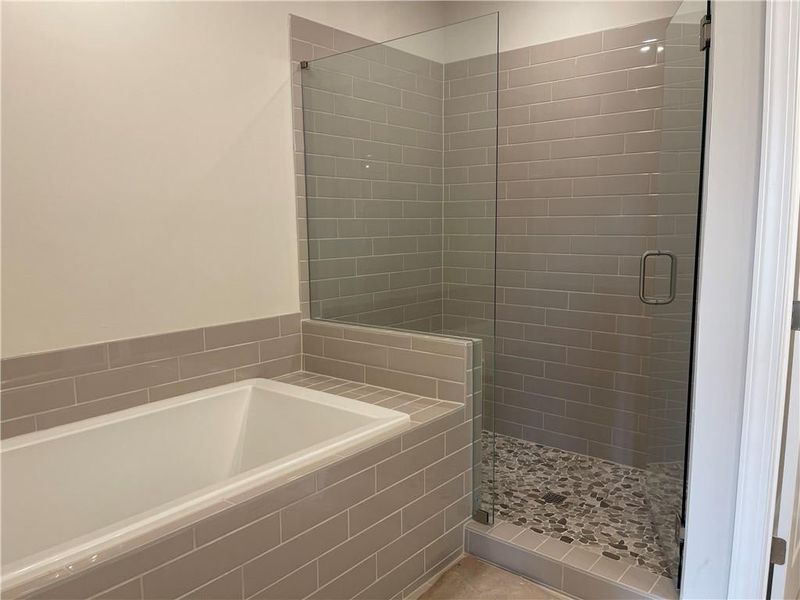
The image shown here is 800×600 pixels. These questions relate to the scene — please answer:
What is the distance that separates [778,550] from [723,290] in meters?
0.86

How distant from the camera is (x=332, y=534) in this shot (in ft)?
5.82

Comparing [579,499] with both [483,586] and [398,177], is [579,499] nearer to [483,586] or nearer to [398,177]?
[483,586]

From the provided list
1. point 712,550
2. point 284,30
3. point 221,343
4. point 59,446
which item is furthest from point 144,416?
point 712,550

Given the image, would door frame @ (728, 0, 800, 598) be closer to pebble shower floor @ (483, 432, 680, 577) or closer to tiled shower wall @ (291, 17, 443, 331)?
pebble shower floor @ (483, 432, 680, 577)

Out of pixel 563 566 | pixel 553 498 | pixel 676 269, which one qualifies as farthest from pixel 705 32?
pixel 553 498

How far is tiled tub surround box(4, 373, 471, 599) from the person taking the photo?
4.43 ft

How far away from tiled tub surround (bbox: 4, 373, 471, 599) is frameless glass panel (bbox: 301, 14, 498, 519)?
596mm

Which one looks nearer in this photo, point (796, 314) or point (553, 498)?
point (796, 314)

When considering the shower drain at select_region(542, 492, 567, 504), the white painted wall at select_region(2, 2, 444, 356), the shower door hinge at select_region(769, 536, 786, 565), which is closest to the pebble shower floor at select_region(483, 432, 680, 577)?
the shower drain at select_region(542, 492, 567, 504)

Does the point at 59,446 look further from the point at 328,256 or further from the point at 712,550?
the point at 712,550

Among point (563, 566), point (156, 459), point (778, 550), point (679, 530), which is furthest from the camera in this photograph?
point (156, 459)

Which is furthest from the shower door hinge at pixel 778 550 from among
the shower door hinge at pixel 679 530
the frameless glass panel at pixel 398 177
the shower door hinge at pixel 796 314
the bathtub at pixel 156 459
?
the frameless glass panel at pixel 398 177

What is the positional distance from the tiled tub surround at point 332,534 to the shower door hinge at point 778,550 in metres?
1.08

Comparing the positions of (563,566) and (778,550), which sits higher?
(778,550)
